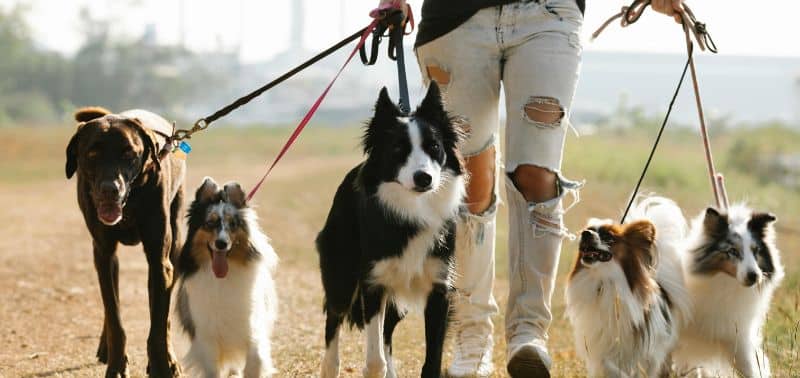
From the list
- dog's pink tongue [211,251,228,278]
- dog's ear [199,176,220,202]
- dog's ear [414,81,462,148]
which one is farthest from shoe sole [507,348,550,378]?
dog's ear [199,176,220,202]

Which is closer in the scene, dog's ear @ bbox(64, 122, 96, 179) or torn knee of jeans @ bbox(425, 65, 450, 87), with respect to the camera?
dog's ear @ bbox(64, 122, 96, 179)

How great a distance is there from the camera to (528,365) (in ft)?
17.3

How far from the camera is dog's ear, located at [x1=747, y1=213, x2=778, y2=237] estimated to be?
5.62 metres

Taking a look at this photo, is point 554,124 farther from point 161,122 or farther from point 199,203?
point 161,122

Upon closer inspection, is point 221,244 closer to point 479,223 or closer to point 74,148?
point 74,148

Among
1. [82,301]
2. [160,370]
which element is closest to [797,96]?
[82,301]

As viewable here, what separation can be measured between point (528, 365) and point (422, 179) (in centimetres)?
124

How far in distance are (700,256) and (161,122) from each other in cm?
315

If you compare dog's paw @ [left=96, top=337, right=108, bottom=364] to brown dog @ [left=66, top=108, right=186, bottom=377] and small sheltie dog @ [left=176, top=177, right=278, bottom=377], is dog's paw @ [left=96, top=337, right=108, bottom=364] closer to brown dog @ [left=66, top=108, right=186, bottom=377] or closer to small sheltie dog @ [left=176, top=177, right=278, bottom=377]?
brown dog @ [left=66, top=108, right=186, bottom=377]

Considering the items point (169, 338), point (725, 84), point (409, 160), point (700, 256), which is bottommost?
point (725, 84)

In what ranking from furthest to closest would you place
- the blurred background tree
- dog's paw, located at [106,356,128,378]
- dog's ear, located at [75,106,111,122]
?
the blurred background tree, dog's ear, located at [75,106,111,122], dog's paw, located at [106,356,128,378]

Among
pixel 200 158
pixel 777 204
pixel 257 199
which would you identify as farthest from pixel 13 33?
pixel 777 204

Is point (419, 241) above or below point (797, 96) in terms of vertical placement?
above

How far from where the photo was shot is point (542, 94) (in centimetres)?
534
